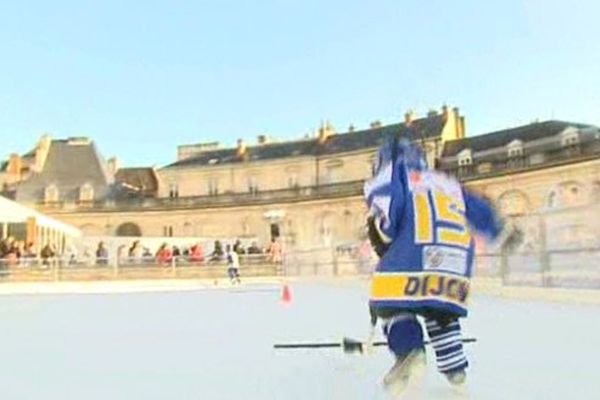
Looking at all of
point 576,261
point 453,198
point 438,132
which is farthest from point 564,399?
point 438,132

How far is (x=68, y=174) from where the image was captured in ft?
184

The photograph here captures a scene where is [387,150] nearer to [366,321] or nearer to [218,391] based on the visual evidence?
[218,391]

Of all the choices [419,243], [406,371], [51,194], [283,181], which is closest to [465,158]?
[283,181]

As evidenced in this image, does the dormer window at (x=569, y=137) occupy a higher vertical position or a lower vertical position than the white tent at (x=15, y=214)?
higher

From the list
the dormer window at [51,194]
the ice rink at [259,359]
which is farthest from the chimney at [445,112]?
the ice rink at [259,359]

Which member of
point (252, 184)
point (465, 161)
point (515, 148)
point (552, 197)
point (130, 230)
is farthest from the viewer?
point (252, 184)

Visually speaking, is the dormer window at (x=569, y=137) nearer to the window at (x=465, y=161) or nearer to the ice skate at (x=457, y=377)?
the window at (x=465, y=161)

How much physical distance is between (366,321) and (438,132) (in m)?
39.5

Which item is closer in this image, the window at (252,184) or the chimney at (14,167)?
the window at (252,184)

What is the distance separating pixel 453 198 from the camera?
3025 millimetres

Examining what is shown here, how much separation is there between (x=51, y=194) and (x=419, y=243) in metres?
54.5

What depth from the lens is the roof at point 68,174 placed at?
5444cm

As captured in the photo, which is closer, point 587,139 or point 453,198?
point 453,198

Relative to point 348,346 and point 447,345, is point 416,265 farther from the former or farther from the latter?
point 348,346
